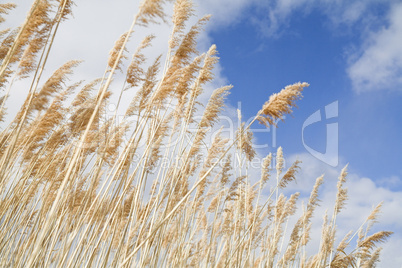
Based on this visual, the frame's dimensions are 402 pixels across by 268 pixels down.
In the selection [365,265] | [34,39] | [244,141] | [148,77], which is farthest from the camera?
[365,265]

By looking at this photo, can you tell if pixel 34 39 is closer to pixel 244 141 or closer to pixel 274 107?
pixel 274 107

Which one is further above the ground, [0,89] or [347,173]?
[347,173]

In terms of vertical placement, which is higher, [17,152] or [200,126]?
Answer: [200,126]

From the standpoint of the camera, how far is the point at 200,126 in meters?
3.92

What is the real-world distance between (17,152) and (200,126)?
2434 millimetres

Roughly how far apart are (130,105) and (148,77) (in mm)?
799

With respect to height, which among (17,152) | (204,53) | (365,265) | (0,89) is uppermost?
(204,53)

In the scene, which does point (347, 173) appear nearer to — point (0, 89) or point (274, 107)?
point (274, 107)

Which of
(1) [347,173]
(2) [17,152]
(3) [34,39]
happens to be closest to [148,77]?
(3) [34,39]

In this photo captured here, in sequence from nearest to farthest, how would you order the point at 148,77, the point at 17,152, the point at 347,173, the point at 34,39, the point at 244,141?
the point at 148,77 < the point at 34,39 < the point at 17,152 < the point at 244,141 < the point at 347,173

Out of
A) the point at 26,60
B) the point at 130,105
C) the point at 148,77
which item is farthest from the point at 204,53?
the point at 26,60

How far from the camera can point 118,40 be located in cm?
314

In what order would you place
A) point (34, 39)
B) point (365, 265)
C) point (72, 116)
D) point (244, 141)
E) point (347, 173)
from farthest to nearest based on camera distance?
point (347, 173), point (365, 265), point (244, 141), point (72, 116), point (34, 39)

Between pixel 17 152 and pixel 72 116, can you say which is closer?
pixel 72 116
